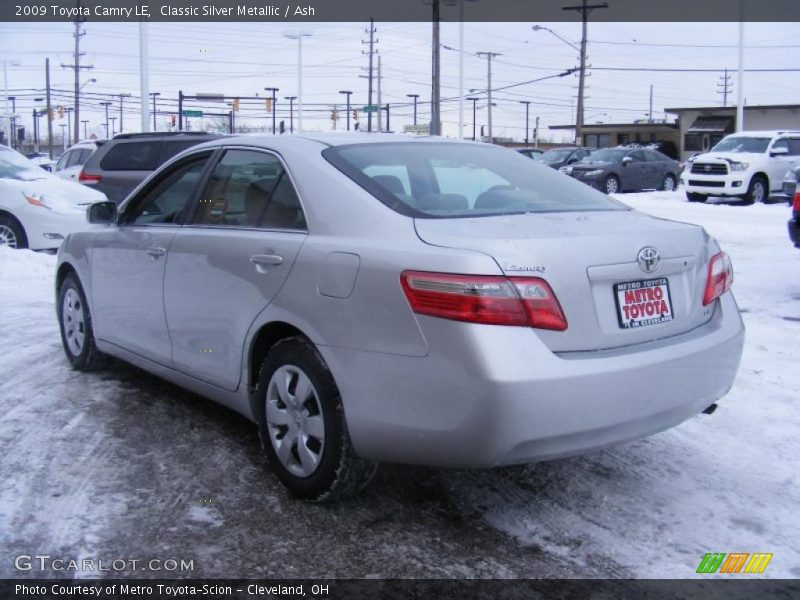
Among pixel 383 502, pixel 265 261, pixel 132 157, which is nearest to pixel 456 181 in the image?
pixel 265 261

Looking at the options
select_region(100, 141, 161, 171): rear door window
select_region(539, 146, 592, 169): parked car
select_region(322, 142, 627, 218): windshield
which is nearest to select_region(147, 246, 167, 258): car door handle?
select_region(322, 142, 627, 218): windshield

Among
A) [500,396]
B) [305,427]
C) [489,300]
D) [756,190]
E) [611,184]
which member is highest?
[611,184]

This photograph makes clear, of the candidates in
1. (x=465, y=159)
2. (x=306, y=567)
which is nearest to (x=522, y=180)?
(x=465, y=159)

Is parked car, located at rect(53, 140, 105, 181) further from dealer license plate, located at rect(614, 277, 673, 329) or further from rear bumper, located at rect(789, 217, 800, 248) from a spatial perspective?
dealer license plate, located at rect(614, 277, 673, 329)

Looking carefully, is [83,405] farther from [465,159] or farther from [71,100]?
[71,100]

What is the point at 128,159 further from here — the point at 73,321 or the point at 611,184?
the point at 611,184

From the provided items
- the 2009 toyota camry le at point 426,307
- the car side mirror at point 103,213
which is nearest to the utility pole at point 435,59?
the car side mirror at point 103,213

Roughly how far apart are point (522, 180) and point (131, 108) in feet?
347

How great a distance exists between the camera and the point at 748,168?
21.5 m

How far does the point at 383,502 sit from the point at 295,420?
0.54 m

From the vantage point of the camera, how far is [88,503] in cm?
369

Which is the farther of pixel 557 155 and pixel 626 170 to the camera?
pixel 557 155

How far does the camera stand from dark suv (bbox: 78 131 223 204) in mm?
14414
